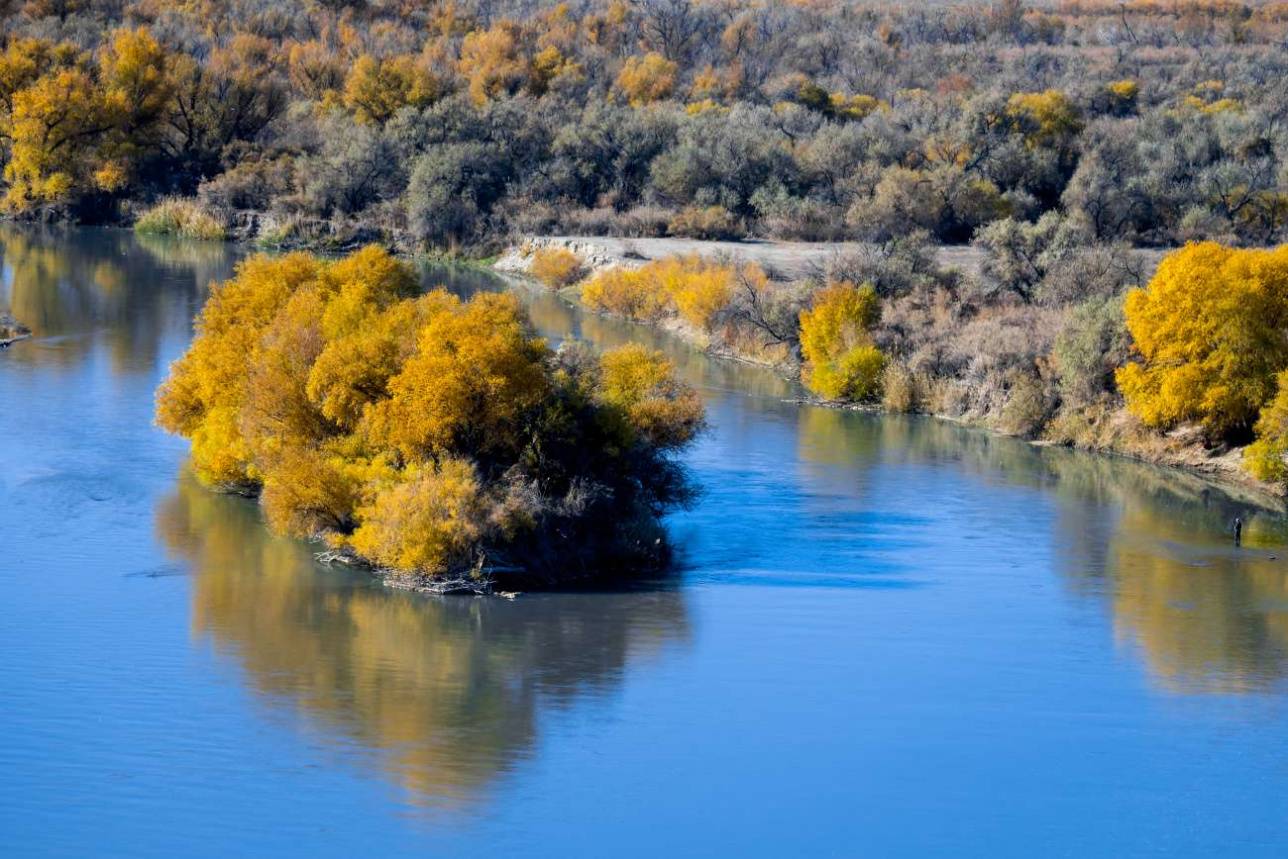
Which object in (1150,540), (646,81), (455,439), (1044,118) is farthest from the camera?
(646,81)

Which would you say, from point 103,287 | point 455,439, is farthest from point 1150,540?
point 103,287

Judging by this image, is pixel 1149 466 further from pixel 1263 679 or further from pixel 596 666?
pixel 596 666

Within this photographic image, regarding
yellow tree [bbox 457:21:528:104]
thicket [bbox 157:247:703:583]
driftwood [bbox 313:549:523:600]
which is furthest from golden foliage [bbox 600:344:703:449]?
yellow tree [bbox 457:21:528:104]

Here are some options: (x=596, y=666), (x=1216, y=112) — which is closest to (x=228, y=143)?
(x=1216, y=112)

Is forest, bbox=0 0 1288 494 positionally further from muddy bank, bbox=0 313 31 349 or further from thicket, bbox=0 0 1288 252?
muddy bank, bbox=0 313 31 349

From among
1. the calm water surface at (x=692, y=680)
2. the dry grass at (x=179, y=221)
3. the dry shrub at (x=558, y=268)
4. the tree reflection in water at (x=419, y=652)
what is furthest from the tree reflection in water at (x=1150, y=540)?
the dry grass at (x=179, y=221)

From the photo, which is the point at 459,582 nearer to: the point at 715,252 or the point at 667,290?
the point at 667,290

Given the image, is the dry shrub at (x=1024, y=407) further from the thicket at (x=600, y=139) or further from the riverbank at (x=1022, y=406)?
the thicket at (x=600, y=139)
